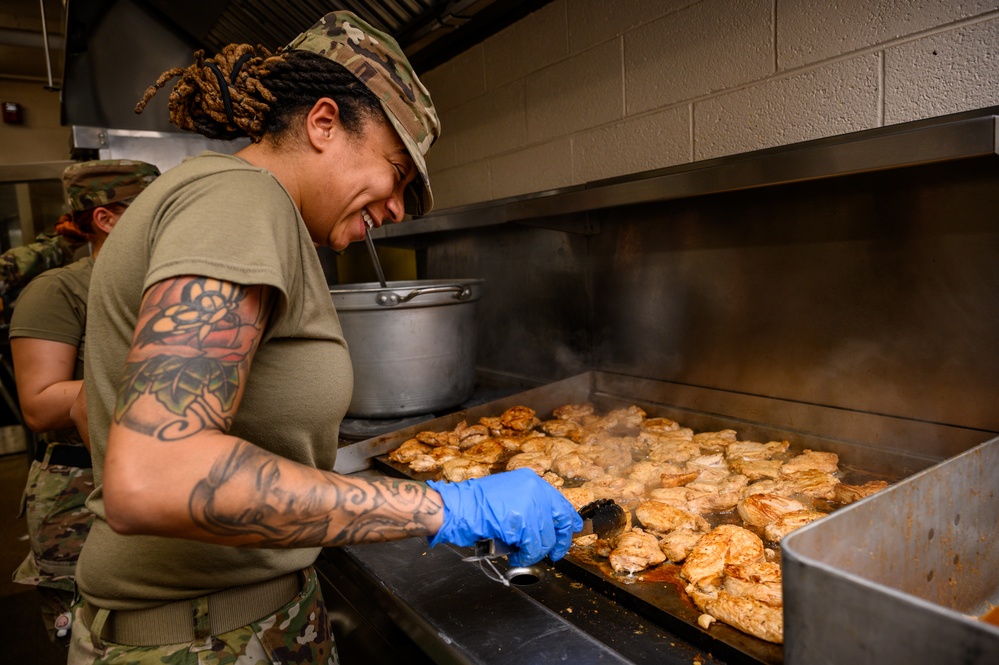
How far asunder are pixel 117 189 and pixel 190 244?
1.95 meters

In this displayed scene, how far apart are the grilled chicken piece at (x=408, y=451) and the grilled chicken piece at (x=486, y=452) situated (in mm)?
141

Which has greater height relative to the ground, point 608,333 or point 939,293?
point 939,293

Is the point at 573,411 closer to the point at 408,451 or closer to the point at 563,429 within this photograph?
the point at 563,429

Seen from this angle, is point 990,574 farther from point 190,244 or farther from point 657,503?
point 190,244

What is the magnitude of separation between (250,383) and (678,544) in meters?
0.97

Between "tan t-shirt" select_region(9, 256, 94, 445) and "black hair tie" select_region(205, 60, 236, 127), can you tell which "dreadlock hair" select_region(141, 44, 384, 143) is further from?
"tan t-shirt" select_region(9, 256, 94, 445)

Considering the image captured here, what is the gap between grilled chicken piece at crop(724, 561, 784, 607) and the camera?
110 centimetres

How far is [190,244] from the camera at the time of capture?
0.75m

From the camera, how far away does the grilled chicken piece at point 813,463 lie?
171 centimetres

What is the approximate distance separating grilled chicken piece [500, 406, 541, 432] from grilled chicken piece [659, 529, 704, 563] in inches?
37.2

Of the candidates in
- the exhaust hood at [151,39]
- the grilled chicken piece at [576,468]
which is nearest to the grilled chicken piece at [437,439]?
the grilled chicken piece at [576,468]

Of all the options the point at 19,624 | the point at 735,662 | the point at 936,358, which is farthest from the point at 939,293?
the point at 19,624

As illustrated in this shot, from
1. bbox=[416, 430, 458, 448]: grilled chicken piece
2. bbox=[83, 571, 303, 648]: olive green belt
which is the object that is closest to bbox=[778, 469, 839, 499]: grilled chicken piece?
bbox=[416, 430, 458, 448]: grilled chicken piece

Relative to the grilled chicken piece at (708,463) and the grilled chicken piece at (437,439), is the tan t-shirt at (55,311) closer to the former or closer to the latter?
the grilled chicken piece at (437,439)
